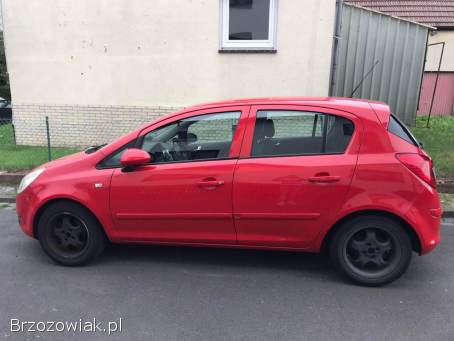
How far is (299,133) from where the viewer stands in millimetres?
3516

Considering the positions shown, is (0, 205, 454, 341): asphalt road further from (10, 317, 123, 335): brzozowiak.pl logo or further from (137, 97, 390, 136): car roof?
(137, 97, 390, 136): car roof

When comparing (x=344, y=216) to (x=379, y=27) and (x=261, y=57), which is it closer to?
(x=261, y=57)

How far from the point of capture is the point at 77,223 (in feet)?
12.8

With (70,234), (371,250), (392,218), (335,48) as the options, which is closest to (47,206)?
(70,234)

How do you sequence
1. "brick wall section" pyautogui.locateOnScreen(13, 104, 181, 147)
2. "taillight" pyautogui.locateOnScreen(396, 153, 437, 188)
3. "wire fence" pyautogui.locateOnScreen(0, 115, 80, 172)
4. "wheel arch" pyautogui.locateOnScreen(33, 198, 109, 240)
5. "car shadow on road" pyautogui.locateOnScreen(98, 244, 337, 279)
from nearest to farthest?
"taillight" pyautogui.locateOnScreen(396, 153, 437, 188), "wheel arch" pyautogui.locateOnScreen(33, 198, 109, 240), "car shadow on road" pyautogui.locateOnScreen(98, 244, 337, 279), "wire fence" pyautogui.locateOnScreen(0, 115, 80, 172), "brick wall section" pyautogui.locateOnScreen(13, 104, 181, 147)

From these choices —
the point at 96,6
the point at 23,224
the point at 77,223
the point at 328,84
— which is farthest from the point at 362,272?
the point at 96,6

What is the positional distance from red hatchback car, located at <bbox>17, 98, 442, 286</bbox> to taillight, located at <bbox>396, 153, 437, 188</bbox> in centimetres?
1

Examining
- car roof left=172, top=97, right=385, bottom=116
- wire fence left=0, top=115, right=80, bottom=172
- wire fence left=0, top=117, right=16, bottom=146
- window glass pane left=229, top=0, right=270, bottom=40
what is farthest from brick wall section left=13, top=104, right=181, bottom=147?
car roof left=172, top=97, right=385, bottom=116

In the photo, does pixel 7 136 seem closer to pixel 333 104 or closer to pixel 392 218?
pixel 333 104

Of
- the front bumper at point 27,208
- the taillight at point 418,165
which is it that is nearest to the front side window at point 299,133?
the taillight at point 418,165

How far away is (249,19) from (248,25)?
0.11m

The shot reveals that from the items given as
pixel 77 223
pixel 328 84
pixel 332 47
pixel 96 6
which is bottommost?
pixel 77 223

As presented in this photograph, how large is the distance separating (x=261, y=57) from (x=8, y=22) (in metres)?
5.38

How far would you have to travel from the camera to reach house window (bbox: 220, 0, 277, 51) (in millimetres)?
8000
